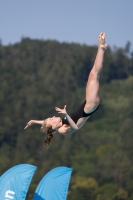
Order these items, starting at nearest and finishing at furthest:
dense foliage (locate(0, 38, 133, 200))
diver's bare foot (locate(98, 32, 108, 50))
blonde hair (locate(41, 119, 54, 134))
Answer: diver's bare foot (locate(98, 32, 108, 50)) → blonde hair (locate(41, 119, 54, 134)) → dense foliage (locate(0, 38, 133, 200))

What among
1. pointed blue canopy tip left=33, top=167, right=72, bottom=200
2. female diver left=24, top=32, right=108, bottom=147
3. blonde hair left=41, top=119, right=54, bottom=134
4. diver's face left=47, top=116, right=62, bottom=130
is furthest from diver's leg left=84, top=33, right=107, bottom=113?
pointed blue canopy tip left=33, top=167, right=72, bottom=200

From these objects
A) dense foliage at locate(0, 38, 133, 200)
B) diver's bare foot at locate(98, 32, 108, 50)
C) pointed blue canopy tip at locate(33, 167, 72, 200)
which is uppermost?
dense foliage at locate(0, 38, 133, 200)

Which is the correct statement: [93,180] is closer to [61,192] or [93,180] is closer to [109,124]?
[109,124]

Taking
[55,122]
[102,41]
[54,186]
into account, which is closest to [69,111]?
[54,186]

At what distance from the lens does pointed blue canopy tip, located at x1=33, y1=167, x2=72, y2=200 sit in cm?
1952

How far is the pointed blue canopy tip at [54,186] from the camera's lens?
64.0ft

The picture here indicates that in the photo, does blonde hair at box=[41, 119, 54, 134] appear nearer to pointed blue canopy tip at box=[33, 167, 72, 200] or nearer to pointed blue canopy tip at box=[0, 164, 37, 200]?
pointed blue canopy tip at box=[0, 164, 37, 200]

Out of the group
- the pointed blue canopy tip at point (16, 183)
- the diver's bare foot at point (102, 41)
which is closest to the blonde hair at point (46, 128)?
the diver's bare foot at point (102, 41)

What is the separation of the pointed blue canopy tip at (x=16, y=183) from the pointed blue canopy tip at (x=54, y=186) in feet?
2.46

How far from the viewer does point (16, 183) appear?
18922 mm

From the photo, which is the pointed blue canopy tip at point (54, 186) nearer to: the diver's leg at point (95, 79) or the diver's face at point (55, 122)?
the diver's face at point (55, 122)

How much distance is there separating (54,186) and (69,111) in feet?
204

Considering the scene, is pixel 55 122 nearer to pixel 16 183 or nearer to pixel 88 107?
pixel 88 107

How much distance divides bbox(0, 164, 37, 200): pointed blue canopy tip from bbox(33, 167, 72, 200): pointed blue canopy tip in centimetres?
75
